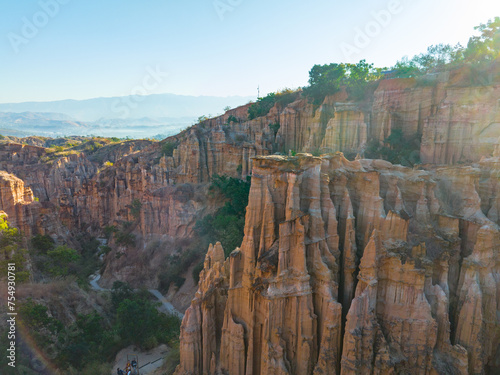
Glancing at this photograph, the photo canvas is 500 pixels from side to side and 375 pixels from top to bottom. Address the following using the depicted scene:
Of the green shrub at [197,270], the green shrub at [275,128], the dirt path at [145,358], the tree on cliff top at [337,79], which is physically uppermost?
the tree on cliff top at [337,79]

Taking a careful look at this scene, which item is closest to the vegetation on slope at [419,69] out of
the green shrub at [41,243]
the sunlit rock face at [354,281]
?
the sunlit rock face at [354,281]

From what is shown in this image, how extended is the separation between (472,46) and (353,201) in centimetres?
2788

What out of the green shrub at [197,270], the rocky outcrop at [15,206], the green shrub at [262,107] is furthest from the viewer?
the green shrub at [262,107]

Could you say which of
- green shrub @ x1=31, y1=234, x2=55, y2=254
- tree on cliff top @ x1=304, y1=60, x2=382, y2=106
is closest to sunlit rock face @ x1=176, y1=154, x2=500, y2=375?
green shrub @ x1=31, y1=234, x2=55, y2=254

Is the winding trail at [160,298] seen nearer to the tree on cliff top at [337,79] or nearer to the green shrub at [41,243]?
the green shrub at [41,243]

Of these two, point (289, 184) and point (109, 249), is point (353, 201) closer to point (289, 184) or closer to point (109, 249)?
point (289, 184)

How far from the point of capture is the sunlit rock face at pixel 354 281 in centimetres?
1194

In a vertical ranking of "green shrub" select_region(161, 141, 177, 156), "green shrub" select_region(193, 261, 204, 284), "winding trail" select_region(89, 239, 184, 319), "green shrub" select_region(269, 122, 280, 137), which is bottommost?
"winding trail" select_region(89, 239, 184, 319)

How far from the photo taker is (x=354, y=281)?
515 inches

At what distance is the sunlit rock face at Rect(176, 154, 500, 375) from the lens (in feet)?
39.2

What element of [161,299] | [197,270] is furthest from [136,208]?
[197,270]

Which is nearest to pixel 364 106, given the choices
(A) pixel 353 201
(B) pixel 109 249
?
(A) pixel 353 201

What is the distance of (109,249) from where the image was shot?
127ft

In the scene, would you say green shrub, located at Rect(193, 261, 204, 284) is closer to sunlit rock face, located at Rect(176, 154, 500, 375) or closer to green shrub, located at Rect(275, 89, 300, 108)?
sunlit rock face, located at Rect(176, 154, 500, 375)
